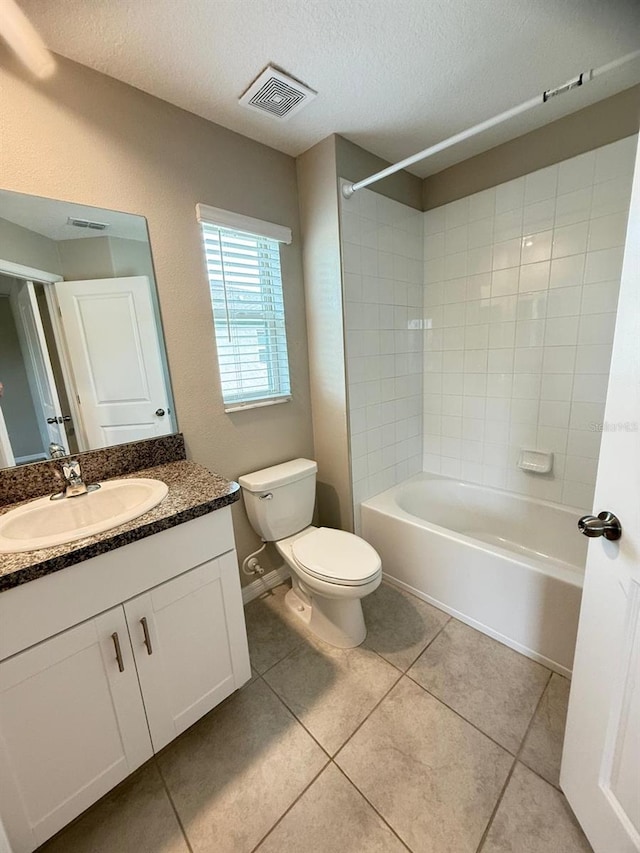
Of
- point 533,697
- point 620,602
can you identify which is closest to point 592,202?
point 620,602

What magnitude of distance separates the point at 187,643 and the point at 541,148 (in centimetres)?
261

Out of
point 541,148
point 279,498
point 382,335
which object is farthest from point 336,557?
point 541,148

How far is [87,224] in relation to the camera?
→ 1264mm

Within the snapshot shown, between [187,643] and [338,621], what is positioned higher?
[187,643]

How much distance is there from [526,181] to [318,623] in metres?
2.41

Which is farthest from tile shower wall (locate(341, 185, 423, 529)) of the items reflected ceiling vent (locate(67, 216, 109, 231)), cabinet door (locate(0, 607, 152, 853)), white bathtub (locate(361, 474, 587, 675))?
cabinet door (locate(0, 607, 152, 853))

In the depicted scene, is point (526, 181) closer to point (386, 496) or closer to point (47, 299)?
point (386, 496)

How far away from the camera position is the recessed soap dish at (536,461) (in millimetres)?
1887

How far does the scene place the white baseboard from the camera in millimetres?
1922

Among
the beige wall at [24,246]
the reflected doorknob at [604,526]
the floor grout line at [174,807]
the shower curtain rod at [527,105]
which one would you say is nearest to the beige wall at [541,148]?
the shower curtain rod at [527,105]

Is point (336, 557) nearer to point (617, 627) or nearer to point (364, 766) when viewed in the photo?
point (364, 766)

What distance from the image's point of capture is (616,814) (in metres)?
0.78

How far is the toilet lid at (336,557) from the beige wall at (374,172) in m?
1.76

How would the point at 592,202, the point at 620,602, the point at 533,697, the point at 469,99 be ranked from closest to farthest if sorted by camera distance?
1. the point at 620,602
2. the point at 533,697
3. the point at 469,99
4. the point at 592,202
